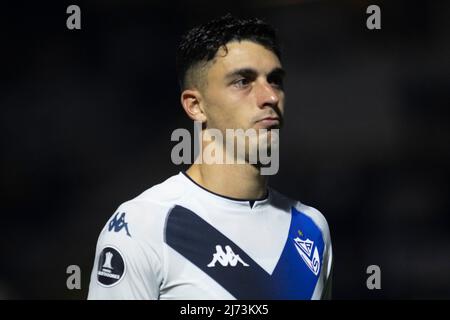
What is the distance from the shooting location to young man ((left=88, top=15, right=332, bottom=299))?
10.4 feet

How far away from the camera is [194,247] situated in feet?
10.8

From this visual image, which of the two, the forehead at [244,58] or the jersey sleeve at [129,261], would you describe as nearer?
the jersey sleeve at [129,261]

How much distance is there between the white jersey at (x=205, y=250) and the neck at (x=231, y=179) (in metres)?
0.04

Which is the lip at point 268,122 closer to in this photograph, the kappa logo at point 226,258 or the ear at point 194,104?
the ear at point 194,104

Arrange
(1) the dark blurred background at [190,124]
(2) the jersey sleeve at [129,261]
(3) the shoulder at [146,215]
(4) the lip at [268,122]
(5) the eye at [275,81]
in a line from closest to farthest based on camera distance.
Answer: (2) the jersey sleeve at [129,261], (3) the shoulder at [146,215], (4) the lip at [268,122], (5) the eye at [275,81], (1) the dark blurred background at [190,124]

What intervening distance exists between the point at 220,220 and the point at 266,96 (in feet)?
2.04

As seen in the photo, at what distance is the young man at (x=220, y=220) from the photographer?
125 inches

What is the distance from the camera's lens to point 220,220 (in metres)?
3.44

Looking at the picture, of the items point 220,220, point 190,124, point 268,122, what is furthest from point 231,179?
point 190,124

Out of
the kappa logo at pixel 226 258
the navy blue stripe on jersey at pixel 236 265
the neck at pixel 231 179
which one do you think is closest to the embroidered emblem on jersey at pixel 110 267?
the navy blue stripe on jersey at pixel 236 265

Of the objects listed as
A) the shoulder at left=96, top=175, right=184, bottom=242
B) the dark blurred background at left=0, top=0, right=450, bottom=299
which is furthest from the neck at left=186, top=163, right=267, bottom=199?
the dark blurred background at left=0, top=0, right=450, bottom=299

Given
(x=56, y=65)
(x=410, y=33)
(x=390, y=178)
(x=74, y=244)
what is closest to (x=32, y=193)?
(x=74, y=244)

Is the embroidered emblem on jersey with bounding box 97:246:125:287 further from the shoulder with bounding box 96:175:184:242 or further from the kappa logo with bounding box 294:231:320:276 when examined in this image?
the kappa logo with bounding box 294:231:320:276

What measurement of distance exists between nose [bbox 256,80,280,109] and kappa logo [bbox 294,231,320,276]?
27.9 inches
